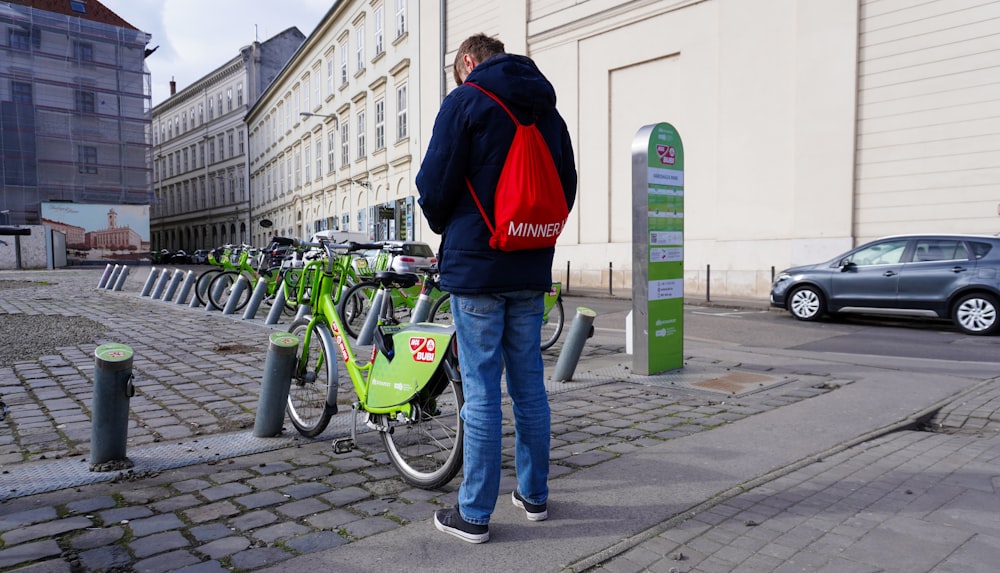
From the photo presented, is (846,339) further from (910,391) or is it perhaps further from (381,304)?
(381,304)

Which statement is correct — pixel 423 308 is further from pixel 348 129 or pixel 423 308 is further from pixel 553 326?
pixel 348 129

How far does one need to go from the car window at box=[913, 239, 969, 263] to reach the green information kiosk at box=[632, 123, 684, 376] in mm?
6749

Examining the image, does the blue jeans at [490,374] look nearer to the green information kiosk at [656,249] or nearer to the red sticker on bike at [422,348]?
the red sticker on bike at [422,348]

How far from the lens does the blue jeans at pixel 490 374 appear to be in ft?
9.47

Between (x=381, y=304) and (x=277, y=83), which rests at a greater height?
(x=277, y=83)

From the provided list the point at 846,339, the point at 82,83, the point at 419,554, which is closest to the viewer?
the point at 419,554

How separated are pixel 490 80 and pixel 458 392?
1.40m

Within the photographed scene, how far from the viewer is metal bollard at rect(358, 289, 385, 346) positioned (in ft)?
27.6

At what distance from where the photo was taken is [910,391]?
593 centimetres

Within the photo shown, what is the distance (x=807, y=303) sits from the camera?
41.3 ft

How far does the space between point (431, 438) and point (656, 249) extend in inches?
145

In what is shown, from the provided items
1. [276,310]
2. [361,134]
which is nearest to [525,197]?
[276,310]

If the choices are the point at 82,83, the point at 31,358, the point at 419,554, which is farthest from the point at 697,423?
the point at 82,83

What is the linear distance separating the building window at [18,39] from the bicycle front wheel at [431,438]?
5036cm
